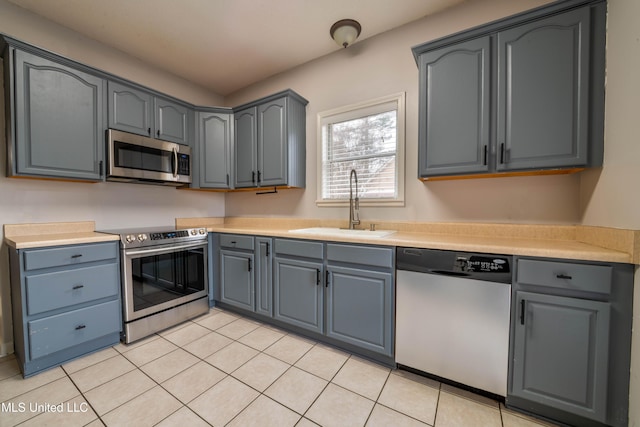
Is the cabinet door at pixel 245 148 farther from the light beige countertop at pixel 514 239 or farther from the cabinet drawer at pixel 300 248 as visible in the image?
the cabinet drawer at pixel 300 248

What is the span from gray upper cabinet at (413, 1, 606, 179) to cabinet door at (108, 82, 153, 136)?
2.55 m

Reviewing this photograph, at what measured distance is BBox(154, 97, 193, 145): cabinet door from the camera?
8.38 feet

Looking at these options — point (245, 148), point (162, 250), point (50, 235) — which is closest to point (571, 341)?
point (162, 250)

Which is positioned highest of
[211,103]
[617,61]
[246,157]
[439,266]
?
[211,103]

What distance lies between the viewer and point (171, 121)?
2.66 metres

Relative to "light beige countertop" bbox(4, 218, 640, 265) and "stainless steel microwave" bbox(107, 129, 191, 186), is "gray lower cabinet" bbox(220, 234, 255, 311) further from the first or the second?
"stainless steel microwave" bbox(107, 129, 191, 186)

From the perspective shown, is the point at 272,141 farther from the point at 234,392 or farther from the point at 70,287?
the point at 234,392

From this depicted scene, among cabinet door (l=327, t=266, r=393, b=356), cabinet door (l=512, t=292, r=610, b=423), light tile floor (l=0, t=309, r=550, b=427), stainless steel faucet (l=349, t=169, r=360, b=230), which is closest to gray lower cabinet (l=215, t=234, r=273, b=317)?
light tile floor (l=0, t=309, r=550, b=427)

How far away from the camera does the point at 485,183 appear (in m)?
1.88

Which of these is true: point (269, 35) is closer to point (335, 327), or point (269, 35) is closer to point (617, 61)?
point (617, 61)

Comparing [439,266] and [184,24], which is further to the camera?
[184,24]

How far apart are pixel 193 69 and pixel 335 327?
127 inches

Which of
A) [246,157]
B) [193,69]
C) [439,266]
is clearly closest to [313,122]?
[246,157]

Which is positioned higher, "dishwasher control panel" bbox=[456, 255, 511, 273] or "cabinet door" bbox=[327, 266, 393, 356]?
"dishwasher control panel" bbox=[456, 255, 511, 273]
